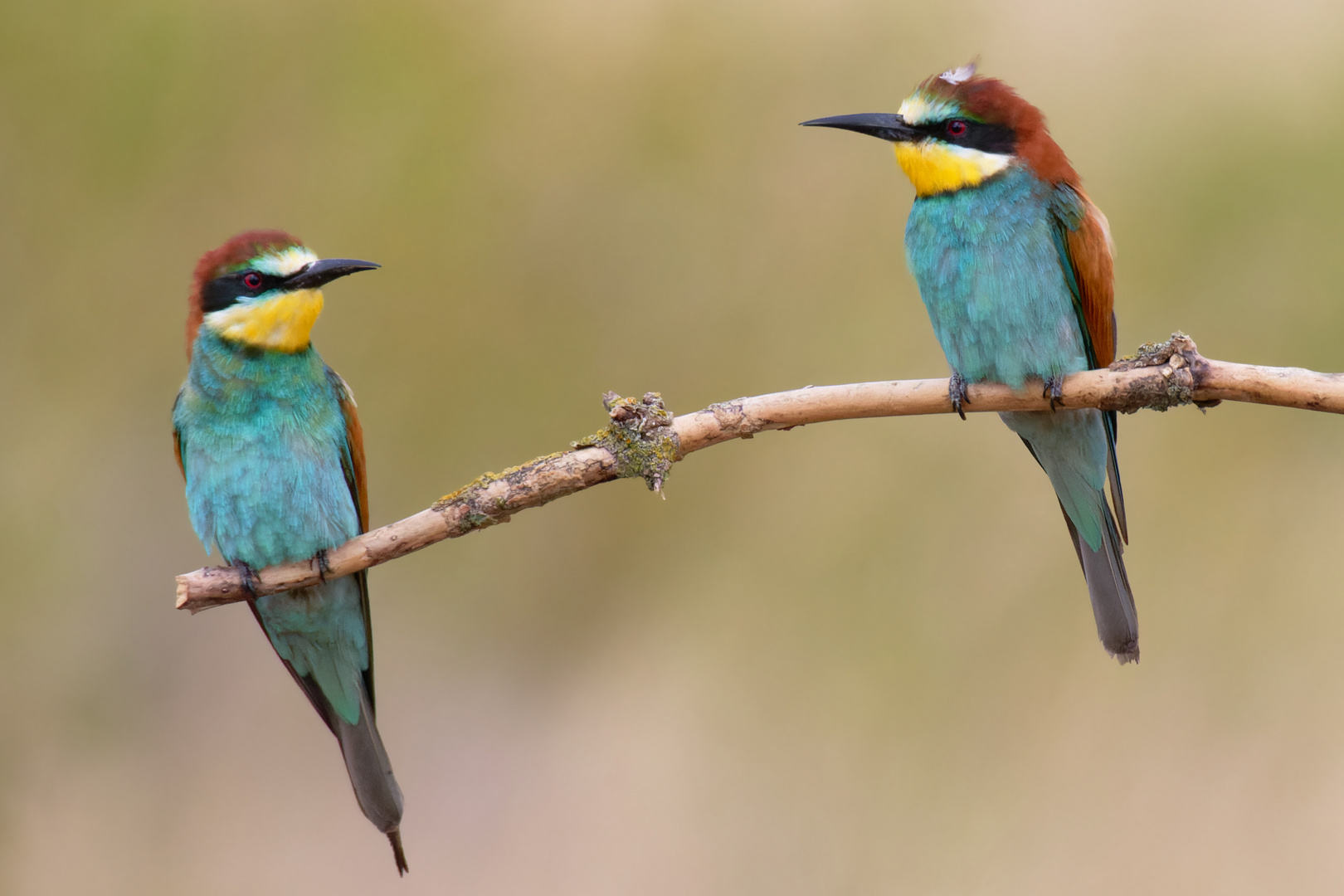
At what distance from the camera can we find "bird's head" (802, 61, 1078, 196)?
6.82 feet

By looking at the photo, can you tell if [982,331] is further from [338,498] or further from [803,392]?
[338,498]

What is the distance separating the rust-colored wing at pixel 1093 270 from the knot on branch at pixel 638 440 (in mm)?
959

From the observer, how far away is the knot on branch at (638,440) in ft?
5.49

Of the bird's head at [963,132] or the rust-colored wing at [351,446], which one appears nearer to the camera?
the bird's head at [963,132]

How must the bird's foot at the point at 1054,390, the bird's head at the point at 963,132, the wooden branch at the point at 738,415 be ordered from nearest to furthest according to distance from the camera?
the wooden branch at the point at 738,415 → the bird's foot at the point at 1054,390 → the bird's head at the point at 963,132

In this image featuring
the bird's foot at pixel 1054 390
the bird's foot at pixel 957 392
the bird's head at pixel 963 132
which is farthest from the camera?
the bird's head at pixel 963 132

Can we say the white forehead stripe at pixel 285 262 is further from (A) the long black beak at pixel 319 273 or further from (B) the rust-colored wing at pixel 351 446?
(B) the rust-colored wing at pixel 351 446

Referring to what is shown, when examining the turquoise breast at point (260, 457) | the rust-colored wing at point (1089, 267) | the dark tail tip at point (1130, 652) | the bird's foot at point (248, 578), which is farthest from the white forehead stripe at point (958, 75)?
the bird's foot at point (248, 578)

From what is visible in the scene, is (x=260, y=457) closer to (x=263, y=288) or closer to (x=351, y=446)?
(x=351, y=446)

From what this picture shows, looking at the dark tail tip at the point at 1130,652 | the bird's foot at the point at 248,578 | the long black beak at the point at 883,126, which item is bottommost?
the dark tail tip at the point at 1130,652

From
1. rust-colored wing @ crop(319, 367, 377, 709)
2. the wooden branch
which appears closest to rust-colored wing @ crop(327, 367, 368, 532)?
rust-colored wing @ crop(319, 367, 377, 709)

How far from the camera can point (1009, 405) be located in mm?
2074

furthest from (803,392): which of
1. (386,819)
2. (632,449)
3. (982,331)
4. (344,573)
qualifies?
(386,819)

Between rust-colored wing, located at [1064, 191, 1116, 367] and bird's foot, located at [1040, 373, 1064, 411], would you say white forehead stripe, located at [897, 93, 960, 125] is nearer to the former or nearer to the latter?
rust-colored wing, located at [1064, 191, 1116, 367]
